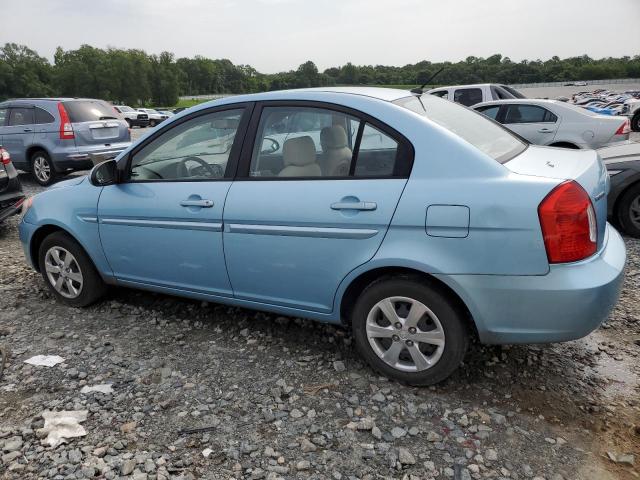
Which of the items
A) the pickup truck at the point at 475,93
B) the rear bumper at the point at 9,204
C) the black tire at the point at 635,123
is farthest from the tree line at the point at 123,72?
the rear bumper at the point at 9,204

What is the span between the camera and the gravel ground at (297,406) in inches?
89.8

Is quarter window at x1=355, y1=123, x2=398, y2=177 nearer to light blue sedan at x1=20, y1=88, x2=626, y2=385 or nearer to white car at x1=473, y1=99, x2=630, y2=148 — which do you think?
light blue sedan at x1=20, y1=88, x2=626, y2=385

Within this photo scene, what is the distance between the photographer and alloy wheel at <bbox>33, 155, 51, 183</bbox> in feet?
31.4

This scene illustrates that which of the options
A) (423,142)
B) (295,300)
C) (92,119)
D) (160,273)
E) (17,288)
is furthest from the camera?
(92,119)

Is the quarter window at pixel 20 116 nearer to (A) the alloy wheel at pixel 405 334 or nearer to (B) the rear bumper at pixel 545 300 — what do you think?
(A) the alloy wheel at pixel 405 334

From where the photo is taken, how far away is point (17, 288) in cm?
455

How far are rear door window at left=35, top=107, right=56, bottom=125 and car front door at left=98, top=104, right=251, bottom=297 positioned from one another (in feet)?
22.7

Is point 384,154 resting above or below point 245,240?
above

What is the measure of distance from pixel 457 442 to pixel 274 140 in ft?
6.46

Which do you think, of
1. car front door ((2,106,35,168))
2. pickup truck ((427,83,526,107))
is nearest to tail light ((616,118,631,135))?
pickup truck ((427,83,526,107))

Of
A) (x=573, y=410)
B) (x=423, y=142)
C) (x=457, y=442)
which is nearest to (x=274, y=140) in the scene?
(x=423, y=142)

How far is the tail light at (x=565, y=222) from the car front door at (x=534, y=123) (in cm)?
711

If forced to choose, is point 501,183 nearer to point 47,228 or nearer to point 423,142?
point 423,142

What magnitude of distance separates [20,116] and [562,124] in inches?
399
